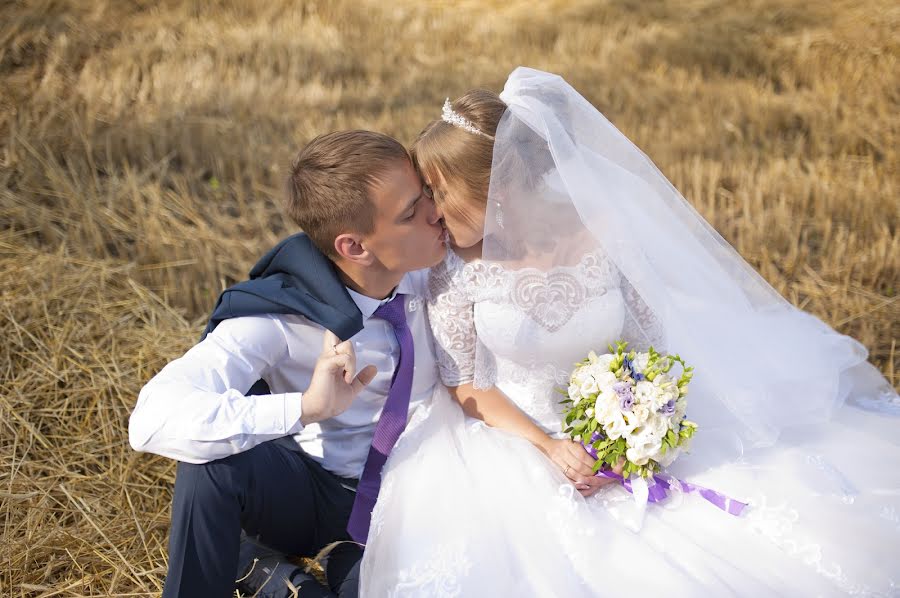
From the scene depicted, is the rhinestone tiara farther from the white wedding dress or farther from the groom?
the white wedding dress

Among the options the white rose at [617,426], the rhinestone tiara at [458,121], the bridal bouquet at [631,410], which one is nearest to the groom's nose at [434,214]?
the rhinestone tiara at [458,121]

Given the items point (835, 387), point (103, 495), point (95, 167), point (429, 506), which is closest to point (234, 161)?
point (95, 167)

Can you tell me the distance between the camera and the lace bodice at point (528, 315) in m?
2.87

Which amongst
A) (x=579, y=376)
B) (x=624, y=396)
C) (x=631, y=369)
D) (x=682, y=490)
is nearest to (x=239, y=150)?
(x=579, y=376)

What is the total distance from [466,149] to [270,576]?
172 cm

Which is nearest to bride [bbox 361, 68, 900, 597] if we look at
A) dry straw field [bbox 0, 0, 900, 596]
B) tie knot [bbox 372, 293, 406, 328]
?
tie knot [bbox 372, 293, 406, 328]

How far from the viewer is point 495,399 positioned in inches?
118

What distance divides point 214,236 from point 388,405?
2.85 meters

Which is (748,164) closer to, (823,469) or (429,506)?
(823,469)

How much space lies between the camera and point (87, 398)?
414 cm

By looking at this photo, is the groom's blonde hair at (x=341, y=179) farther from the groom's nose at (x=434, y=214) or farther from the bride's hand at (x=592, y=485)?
the bride's hand at (x=592, y=485)

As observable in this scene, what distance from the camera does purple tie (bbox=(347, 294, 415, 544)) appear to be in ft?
9.57

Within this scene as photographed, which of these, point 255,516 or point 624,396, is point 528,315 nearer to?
point 624,396

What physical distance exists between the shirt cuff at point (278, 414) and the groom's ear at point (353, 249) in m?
0.61
